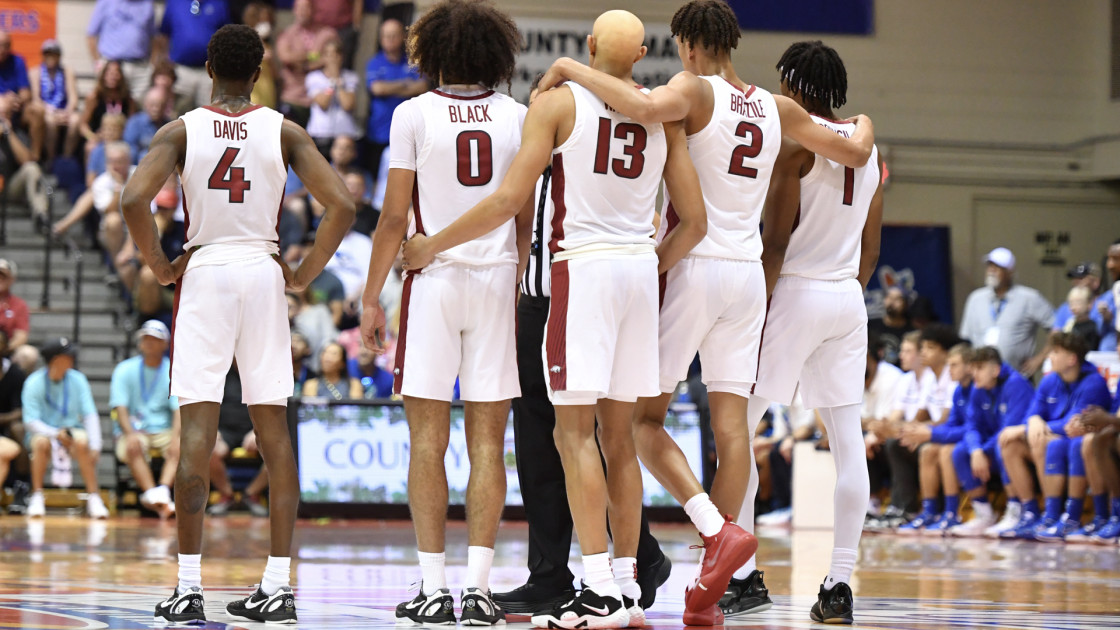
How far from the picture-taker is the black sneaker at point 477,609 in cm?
497

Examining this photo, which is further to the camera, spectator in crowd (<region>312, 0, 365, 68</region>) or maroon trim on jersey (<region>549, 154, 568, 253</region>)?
spectator in crowd (<region>312, 0, 365, 68</region>)

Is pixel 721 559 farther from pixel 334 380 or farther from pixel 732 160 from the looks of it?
pixel 334 380

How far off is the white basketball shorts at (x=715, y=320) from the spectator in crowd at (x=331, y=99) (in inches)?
454

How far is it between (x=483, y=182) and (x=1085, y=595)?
3.80 meters

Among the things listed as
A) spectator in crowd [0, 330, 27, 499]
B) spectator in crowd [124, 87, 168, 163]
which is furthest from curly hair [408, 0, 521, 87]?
spectator in crowd [124, 87, 168, 163]

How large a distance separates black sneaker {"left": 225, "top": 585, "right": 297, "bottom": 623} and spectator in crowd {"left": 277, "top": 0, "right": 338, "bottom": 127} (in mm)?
12172

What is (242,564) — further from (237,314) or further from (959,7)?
(959,7)

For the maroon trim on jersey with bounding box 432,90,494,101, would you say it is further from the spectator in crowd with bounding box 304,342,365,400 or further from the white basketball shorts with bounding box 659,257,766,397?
the spectator in crowd with bounding box 304,342,365,400

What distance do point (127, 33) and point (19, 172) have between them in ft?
6.96

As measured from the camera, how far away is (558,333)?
5.07m

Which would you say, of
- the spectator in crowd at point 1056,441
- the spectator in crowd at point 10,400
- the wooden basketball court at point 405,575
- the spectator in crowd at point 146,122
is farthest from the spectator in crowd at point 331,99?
the spectator in crowd at point 1056,441

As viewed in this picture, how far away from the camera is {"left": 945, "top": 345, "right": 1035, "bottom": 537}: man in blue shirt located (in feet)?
39.3

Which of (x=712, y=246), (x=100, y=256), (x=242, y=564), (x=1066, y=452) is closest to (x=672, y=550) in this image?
(x=242, y=564)

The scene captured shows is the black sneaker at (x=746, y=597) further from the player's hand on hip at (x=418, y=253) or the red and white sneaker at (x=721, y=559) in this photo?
the player's hand on hip at (x=418, y=253)
